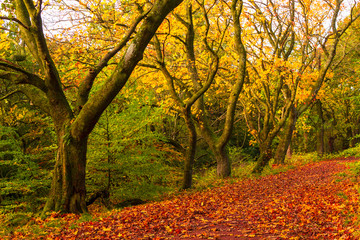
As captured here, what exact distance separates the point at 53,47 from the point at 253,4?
929cm

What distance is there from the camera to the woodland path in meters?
5.05

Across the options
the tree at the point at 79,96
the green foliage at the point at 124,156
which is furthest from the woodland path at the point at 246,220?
the green foliage at the point at 124,156

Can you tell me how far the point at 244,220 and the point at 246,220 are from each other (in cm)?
4

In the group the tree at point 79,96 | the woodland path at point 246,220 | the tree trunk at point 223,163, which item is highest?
the tree at point 79,96

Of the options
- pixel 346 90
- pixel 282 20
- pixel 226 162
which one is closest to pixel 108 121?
pixel 226 162

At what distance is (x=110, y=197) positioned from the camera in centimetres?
1045

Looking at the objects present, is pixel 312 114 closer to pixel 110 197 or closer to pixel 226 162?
pixel 226 162

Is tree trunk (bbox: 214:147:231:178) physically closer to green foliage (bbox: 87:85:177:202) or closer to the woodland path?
green foliage (bbox: 87:85:177:202)

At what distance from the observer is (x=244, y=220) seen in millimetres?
6215

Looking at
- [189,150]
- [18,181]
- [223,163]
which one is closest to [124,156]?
[18,181]

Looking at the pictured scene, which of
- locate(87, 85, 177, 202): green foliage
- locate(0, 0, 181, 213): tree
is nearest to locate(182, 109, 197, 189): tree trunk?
locate(87, 85, 177, 202): green foliage

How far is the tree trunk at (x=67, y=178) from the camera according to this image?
7.55m

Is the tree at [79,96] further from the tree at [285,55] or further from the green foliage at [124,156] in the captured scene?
the tree at [285,55]

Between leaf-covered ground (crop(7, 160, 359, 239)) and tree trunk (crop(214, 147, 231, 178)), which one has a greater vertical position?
tree trunk (crop(214, 147, 231, 178))
